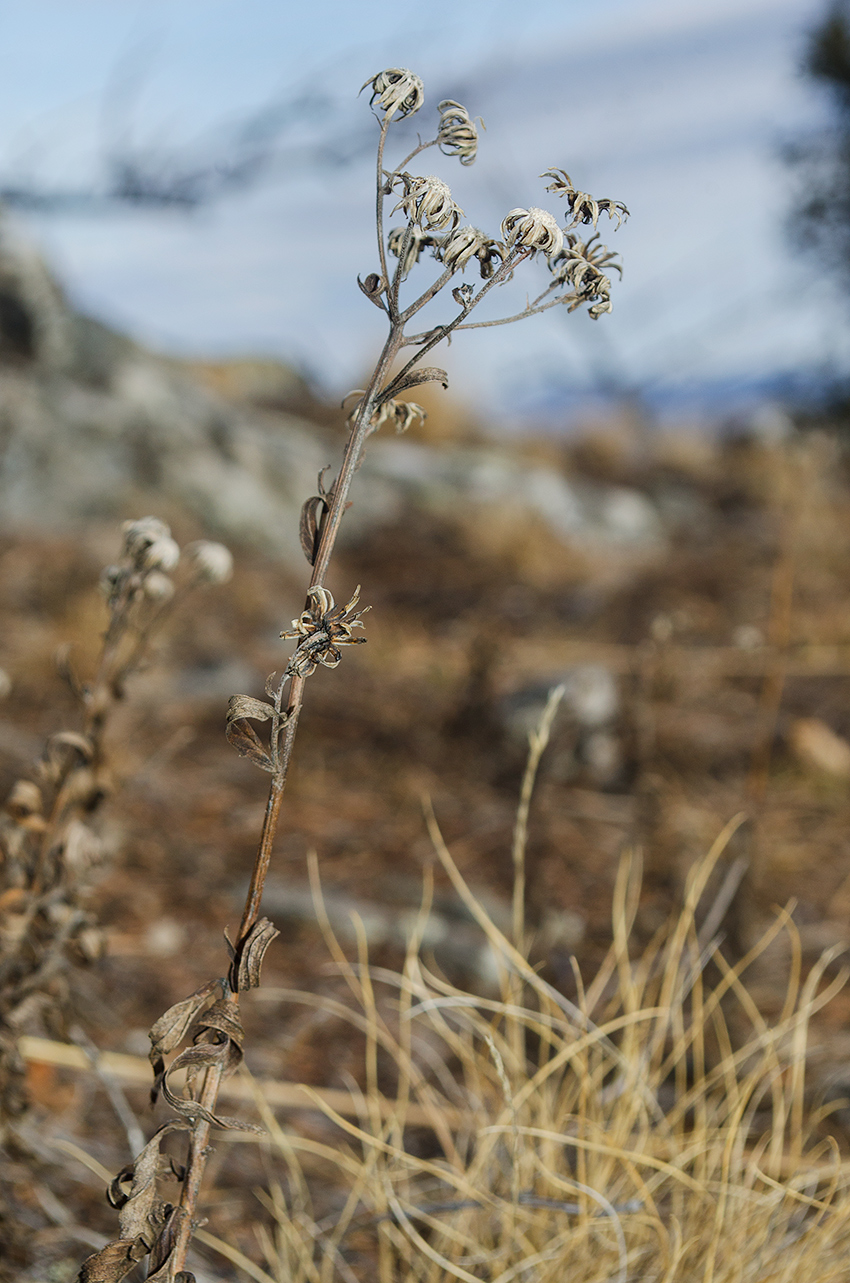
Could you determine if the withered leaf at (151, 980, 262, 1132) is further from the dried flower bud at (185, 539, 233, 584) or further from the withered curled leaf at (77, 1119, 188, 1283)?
the dried flower bud at (185, 539, 233, 584)

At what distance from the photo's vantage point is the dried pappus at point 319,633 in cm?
67

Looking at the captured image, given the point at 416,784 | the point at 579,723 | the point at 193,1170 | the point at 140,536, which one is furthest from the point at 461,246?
the point at 579,723

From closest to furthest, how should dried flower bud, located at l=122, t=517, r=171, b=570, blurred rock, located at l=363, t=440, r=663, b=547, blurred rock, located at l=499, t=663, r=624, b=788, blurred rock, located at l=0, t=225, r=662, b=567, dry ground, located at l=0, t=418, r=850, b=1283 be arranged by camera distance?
dried flower bud, located at l=122, t=517, r=171, b=570 < dry ground, located at l=0, t=418, r=850, b=1283 < blurred rock, located at l=499, t=663, r=624, b=788 < blurred rock, located at l=0, t=225, r=662, b=567 < blurred rock, located at l=363, t=440, r=663, b=547

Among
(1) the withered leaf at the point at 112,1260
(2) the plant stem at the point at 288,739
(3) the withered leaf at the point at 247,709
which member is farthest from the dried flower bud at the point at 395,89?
(1) the withered leaf at the point at 112,1260

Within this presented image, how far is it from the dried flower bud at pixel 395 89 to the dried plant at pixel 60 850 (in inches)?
21.1

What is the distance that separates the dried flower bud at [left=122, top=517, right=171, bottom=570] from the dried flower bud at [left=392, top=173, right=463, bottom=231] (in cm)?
45

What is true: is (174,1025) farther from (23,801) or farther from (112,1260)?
(23,801)

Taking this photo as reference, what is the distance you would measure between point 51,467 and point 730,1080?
20.6 ft

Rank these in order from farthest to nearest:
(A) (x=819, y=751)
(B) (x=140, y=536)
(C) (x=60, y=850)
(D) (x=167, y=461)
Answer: (D) (x=167, y=461) → (A) (x=819, y=751) → (C) (x=60, y=850) → (B) (x=140, y=536)

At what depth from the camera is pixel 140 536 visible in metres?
1.01

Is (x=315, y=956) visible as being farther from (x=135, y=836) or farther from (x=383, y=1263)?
(x=383, y=1263)

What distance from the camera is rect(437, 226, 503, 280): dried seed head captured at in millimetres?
673

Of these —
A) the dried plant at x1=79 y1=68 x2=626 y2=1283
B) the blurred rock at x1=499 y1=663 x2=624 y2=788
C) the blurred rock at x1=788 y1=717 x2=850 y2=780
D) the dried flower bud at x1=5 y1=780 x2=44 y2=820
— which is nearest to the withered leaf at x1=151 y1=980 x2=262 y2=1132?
the dried plant at x1=79 y1=68 x2=626 y2=1283

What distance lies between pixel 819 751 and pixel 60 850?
107 inches
